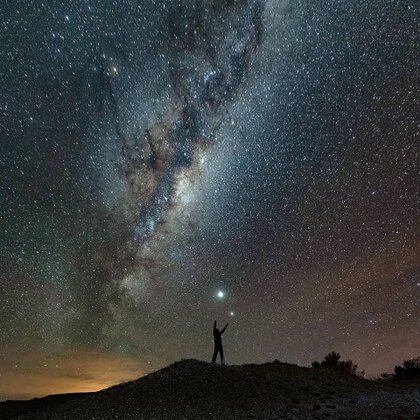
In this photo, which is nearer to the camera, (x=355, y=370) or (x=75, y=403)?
(x=75, y=403)

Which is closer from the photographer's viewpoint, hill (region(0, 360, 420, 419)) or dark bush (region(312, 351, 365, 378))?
hill (region(0, 360, 420, 419))

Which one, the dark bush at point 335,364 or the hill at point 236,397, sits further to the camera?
the dark bush at point 335,364

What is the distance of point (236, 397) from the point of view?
1619 centimetres

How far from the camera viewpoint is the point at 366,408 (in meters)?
15.3

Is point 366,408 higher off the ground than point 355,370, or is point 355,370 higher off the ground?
point 355,370

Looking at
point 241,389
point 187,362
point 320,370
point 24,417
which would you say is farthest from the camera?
point 320,370

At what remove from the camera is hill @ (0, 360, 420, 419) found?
48.1 ft

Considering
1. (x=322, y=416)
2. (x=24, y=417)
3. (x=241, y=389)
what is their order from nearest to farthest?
(x=322, y=416), (x=24, y=417), (x=241, y=389)

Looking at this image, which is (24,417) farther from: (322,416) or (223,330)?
(322,416)

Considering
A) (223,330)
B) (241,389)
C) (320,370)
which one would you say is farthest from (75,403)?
(320,370)

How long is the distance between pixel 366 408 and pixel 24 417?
13.9 meters

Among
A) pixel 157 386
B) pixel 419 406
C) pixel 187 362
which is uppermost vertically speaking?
pixel 187 362

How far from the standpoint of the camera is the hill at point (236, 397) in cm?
1466

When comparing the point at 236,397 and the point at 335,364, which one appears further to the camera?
the point at 335,364
